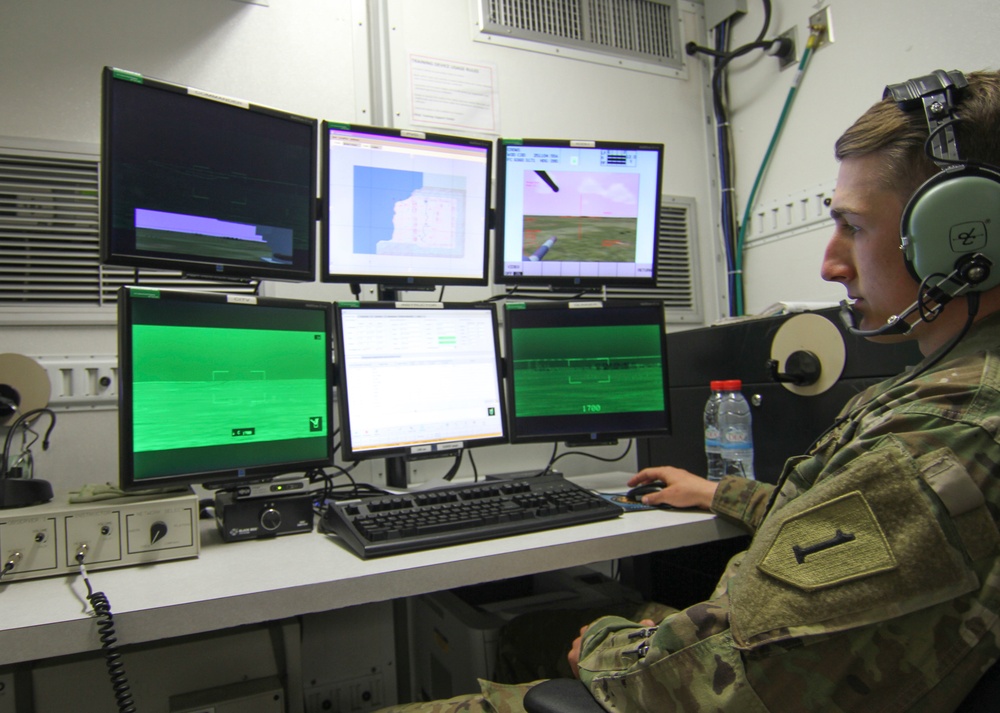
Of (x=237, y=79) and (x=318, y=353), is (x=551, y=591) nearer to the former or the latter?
(x=318, y=353)

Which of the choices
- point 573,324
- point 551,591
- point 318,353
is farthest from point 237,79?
point 551,591

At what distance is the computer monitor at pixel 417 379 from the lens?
1393 millimetres

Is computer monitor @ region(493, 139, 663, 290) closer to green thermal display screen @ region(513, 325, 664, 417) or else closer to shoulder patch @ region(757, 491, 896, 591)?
green thermal display screen @ region(513, 325, 664, 417)

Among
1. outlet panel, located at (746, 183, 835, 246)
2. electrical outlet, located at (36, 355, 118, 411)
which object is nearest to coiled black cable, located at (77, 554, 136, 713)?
electrical outlet, located at (36, 355, 118, 411)

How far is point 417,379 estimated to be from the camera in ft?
4.79

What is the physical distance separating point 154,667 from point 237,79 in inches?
57.7

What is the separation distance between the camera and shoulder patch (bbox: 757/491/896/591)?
577mm

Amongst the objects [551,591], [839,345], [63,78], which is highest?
[63,78]

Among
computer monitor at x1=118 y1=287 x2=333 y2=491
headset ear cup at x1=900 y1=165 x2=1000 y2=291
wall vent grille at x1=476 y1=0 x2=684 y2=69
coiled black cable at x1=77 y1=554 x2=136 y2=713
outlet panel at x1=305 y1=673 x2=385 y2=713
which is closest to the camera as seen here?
headset ear cup at x1=900 y1=165 x2=1000 y2=291

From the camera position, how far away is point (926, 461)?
0.58 metres

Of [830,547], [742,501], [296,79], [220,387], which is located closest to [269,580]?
[220,387]

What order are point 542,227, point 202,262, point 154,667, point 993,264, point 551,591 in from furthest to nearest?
1. point 542,227
2. point 551,591
3. point 202,262
4. point 154,667
5. point 993,264

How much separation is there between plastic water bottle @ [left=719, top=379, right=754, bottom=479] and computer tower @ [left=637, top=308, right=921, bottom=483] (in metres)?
0.02

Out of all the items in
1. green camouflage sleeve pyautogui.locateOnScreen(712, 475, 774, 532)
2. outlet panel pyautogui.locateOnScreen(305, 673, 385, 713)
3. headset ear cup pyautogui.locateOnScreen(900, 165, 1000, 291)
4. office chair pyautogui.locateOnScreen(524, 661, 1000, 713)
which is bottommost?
outlet panel pyautogui.locateOnScreen(305, 673, 385, 713)
